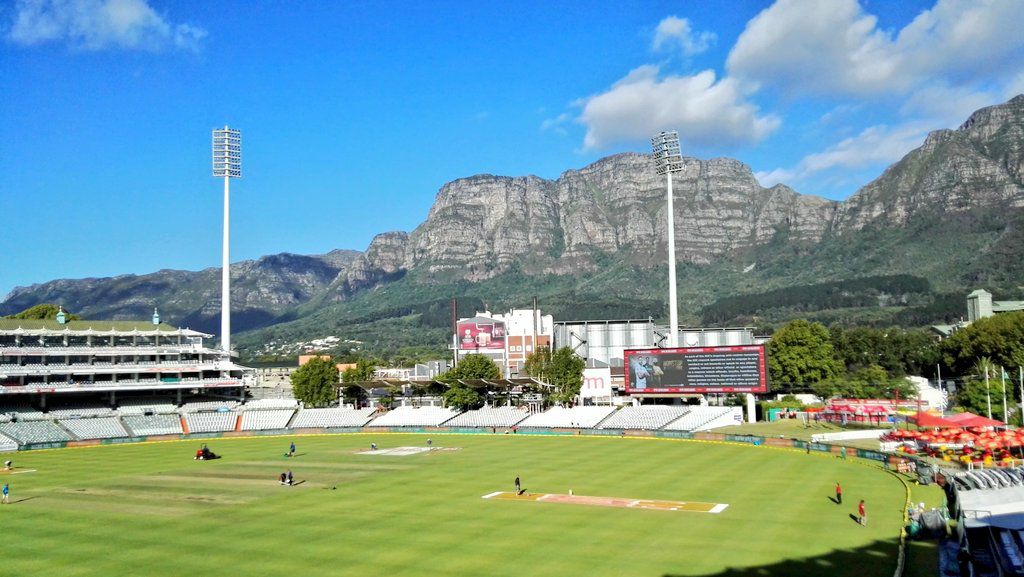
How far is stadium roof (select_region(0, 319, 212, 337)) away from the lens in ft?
349

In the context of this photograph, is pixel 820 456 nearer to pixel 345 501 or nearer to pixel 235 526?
pixel 345 501

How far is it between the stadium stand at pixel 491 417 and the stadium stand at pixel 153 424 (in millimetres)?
34830

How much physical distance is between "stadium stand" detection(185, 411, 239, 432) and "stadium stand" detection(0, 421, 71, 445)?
14536mm

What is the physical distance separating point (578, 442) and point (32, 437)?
61.8m

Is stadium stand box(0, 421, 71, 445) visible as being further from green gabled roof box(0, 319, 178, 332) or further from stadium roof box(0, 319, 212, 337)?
green gabled roof box(0, 319, 178, 332)

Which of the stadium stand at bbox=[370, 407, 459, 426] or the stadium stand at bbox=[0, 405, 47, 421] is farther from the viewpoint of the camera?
the stadium stand at bbox=[370, 407, 459, 426]

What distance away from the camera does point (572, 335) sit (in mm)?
161625

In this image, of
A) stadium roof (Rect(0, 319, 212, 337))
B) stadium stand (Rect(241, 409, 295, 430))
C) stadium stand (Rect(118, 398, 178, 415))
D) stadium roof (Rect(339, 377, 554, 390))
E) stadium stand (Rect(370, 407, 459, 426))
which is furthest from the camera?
stadium roof (Rect(339, 377, 554, 390))

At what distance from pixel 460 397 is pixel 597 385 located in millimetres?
19553

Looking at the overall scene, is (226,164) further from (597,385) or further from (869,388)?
(869,388)

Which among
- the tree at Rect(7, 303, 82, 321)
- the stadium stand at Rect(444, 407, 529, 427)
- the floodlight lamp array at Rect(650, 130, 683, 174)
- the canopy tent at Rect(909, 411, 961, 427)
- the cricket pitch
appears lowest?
the cricket pitch

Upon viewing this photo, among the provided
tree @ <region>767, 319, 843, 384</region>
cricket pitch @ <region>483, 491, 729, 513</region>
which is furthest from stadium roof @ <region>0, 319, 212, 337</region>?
tree @ <region>767, 319, 843, 384</region>

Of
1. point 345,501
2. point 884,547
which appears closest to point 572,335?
point 345,501

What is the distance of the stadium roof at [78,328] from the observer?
349 ft
